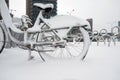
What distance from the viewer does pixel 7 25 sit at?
283 centimetres

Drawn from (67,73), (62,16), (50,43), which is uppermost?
(62,16)

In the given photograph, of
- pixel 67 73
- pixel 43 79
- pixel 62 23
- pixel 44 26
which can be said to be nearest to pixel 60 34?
pixel 62 23

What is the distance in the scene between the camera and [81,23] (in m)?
2.57

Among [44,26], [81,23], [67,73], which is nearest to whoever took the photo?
[67,73]

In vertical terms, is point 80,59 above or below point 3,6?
below

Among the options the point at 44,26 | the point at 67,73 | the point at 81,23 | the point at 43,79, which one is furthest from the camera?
the point at 44,26

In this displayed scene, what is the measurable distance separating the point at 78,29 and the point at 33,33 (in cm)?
75

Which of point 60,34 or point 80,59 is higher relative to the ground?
point 60,34

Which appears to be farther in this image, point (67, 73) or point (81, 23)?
point (81, 23)

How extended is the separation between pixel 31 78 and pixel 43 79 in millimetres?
140

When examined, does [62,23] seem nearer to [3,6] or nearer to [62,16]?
[62,16]

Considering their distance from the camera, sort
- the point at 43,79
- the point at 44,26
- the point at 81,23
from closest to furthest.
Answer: the point at 43,79 → the point at 81,23 → the point at 44,26

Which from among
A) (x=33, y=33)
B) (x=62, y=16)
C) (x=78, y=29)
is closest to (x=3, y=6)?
(x=33, y=33)

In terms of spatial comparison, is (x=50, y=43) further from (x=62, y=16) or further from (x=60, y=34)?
(x=62, y=16)
